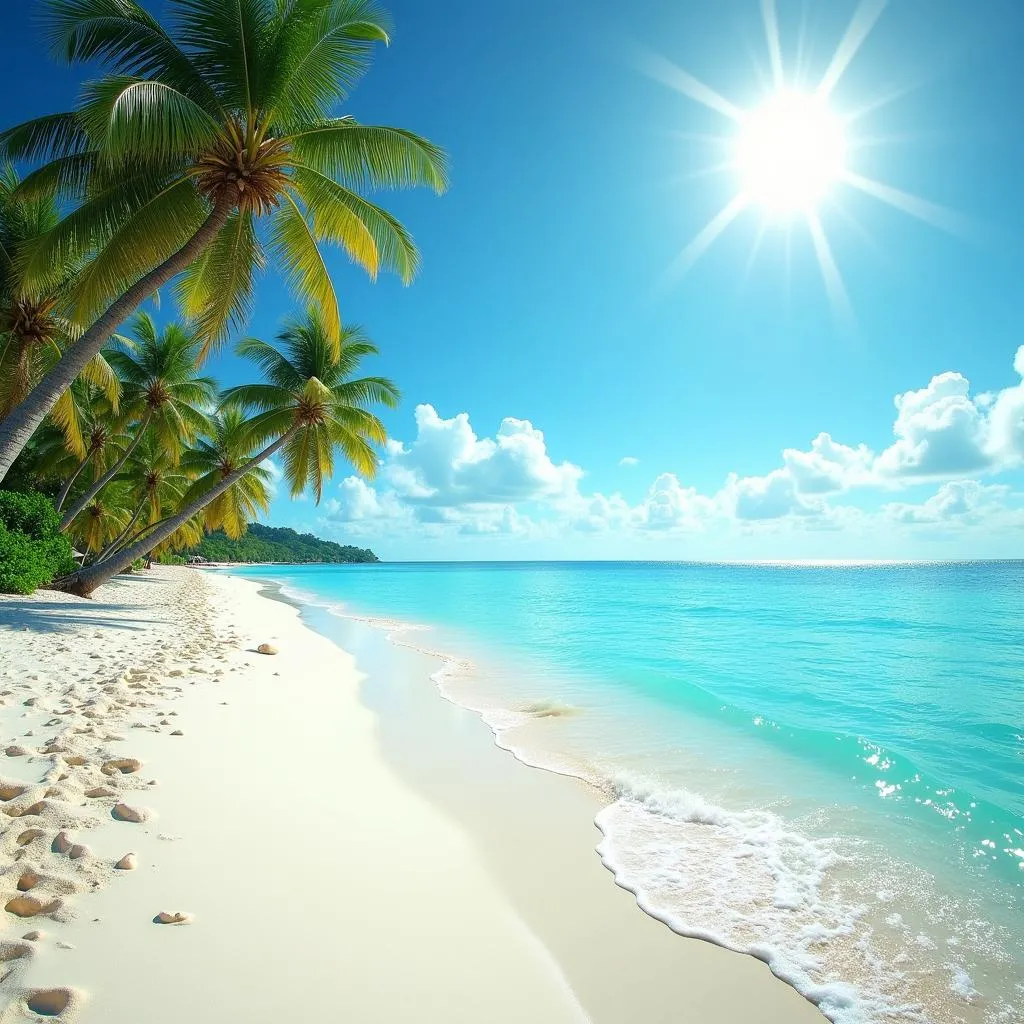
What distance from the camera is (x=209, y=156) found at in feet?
27.7

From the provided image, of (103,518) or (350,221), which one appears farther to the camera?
(103,518)

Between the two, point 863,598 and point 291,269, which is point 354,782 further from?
point 863,598

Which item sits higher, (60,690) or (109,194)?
(109,194)

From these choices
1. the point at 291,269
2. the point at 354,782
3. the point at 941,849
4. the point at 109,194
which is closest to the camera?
the point at 941,849

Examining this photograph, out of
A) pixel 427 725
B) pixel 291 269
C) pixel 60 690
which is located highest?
pixel 291 269

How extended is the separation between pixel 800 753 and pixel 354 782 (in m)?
5.57

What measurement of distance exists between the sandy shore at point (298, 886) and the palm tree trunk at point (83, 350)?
3471 mm

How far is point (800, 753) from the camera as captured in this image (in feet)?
23.1

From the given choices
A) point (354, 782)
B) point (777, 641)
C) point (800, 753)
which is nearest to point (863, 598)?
point (777, 641)

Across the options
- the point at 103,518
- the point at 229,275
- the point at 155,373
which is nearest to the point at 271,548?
the point at 103,518

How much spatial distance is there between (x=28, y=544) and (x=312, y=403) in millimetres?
8280

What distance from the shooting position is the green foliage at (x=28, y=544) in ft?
45.2

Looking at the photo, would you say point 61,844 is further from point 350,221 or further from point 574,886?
point 350,221

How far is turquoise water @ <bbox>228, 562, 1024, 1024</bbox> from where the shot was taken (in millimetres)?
3258
